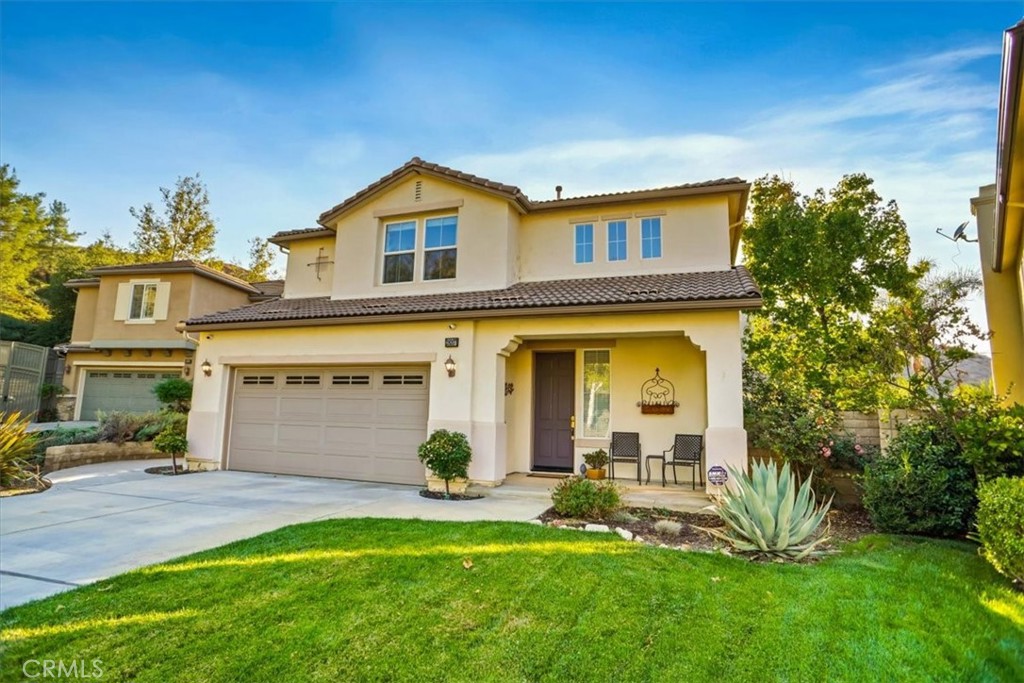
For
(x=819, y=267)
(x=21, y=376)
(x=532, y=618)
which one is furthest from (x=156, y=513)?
(x=21, y=376)

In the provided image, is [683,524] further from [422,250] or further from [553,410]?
[422,250]

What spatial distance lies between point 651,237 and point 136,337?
63.9ft

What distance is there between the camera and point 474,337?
1008 cm

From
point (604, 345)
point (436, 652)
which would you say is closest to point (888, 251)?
point (604, 345)

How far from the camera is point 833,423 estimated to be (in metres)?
8.57

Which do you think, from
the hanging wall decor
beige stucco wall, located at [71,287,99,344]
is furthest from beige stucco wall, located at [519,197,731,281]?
beige stucco wall, located at [71,287,99,344]

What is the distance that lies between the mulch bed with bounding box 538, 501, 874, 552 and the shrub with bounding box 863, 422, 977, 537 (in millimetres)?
525

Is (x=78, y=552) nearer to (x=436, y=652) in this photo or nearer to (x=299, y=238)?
(x=436, y=652)

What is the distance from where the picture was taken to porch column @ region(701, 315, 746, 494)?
812cm

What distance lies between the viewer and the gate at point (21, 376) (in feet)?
59.1

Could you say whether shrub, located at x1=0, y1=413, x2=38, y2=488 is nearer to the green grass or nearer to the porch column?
the green grass

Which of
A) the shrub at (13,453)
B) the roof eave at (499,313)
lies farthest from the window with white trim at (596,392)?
the shrub at (13,453)

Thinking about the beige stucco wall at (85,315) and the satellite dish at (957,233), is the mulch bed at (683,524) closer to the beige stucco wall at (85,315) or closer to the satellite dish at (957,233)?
the satellite dish at (957,233)

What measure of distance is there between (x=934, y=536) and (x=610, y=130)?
9.10 metres
